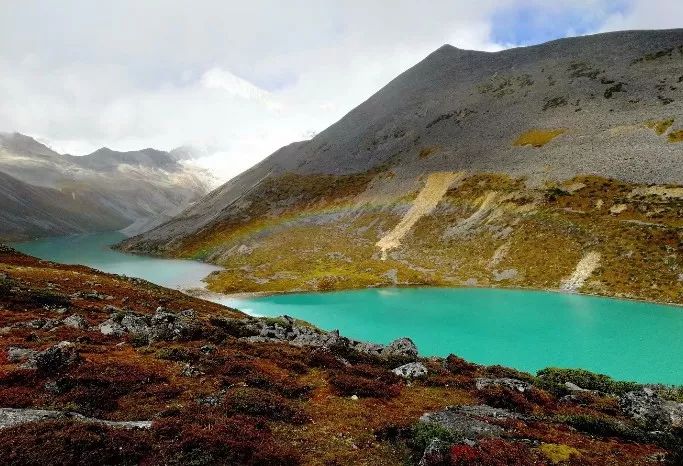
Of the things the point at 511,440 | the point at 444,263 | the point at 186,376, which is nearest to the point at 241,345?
the point at 186,376

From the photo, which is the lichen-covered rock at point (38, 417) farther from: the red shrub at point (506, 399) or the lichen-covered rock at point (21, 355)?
the red shrub at point (506, 399)

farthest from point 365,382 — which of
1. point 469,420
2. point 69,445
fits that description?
point 69,445

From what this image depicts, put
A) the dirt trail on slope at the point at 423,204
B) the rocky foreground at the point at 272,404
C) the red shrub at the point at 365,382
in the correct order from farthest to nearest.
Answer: the dirt trail on slope at the point at 423,204 < the red shrub at the point at 365,382 < the rocky foreground at the point at 272,404

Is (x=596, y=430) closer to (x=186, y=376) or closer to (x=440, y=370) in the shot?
(x=440, y=370)

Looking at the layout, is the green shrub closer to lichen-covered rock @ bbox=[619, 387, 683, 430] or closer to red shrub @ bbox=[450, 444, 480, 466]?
red shrub @ bbox=[450, 444, 480, 466]

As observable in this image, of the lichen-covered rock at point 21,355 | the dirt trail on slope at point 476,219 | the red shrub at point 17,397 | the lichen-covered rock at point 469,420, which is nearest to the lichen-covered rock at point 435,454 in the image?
the lichen-covered rock at point 469,420
